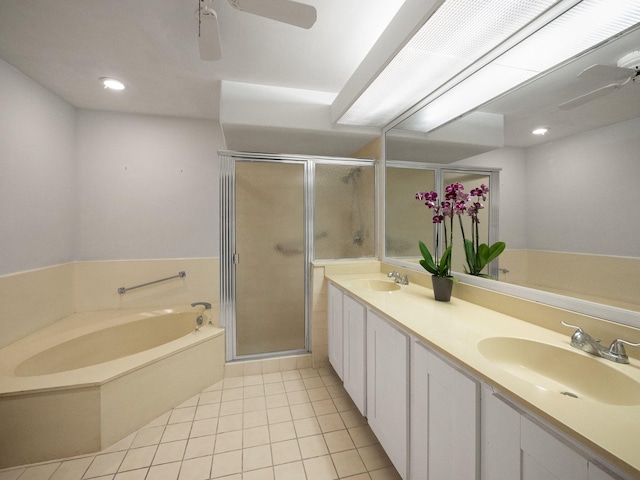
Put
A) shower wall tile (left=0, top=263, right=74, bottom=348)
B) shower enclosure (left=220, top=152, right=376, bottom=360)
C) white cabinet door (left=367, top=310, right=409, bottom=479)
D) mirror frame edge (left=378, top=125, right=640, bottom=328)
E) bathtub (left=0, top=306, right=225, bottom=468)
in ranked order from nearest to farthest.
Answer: mirror frame edge (left=378, top=125, right=640, bottom=328)
white cabinet door (left=367, top=310, right=409, bottom=479)
bathtub (left=0, top=306, right=225, bottom=468)
shower wall tile (left=0, top=263, right=74, bottom=348)
shower enclosure (left=220, top=152, right=376, bottom=360)

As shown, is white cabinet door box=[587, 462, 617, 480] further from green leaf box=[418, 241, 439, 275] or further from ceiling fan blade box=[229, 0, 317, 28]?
ceiling fan blade box=[229, 0, 317, 28]

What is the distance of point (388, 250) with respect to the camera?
2.39 m

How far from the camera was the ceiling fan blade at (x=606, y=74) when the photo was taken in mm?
927

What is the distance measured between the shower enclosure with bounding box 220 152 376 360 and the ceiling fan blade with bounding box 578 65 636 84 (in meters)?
1.56

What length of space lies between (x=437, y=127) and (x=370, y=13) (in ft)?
2.80

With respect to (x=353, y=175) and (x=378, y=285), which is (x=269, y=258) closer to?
(x=378, y=285)

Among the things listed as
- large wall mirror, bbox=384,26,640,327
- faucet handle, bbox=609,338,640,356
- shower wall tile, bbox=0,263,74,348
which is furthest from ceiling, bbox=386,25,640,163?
shower wall tile, bbox=0,263,74,348

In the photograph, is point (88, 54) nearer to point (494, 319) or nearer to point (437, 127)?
point (437, 127)

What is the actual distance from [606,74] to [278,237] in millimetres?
2084

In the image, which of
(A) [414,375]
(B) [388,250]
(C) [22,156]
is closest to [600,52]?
(A) [414,375]

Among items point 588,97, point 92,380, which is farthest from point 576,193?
point 92,380

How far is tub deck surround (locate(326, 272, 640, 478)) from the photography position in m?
0.51

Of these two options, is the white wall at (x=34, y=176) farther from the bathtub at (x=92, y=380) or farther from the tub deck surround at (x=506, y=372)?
the tub deck surround at (x=506, y=372)

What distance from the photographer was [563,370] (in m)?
0.89
